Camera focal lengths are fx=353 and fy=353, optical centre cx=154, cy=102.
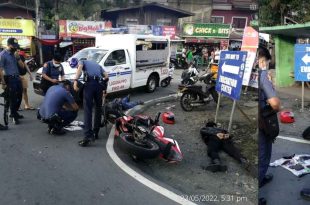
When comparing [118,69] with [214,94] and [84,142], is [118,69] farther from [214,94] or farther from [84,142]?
[84,142]

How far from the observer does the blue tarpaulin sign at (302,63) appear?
1552 mm

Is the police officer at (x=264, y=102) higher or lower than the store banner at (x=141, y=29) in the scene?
lower

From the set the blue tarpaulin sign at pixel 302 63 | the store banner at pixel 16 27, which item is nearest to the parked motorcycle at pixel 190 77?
the blue tarpaulin sign at pixel 302 63

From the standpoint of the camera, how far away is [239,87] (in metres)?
5.06

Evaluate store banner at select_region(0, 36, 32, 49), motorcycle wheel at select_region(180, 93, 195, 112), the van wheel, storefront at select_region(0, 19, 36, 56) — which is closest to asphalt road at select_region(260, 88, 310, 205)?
motorcycle wheel at select_region(180, 93, 195, 112)

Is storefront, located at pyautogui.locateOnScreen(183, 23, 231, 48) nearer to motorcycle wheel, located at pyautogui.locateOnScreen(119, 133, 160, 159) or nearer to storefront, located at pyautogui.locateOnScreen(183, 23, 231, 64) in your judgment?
storefront, located at pyautogui.locateOnScreen(183, 23, 231, 64)

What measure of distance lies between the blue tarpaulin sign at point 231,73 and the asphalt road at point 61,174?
202 centimetres

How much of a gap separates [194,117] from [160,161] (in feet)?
11.2

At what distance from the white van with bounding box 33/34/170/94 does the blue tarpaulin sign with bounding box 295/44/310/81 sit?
25.2ft

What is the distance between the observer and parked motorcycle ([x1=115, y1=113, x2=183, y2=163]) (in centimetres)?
475

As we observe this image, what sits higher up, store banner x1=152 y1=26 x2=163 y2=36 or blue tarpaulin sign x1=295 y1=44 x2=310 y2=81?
store banner x1=152 y1=26 x2=163 y2=36

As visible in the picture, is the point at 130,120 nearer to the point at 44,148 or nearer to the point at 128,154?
the point at 128,154

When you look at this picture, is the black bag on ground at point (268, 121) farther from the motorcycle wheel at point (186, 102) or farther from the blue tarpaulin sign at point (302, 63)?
the motorcycle wheel at point (186, 102)

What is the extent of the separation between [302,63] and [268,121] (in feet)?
1.02
